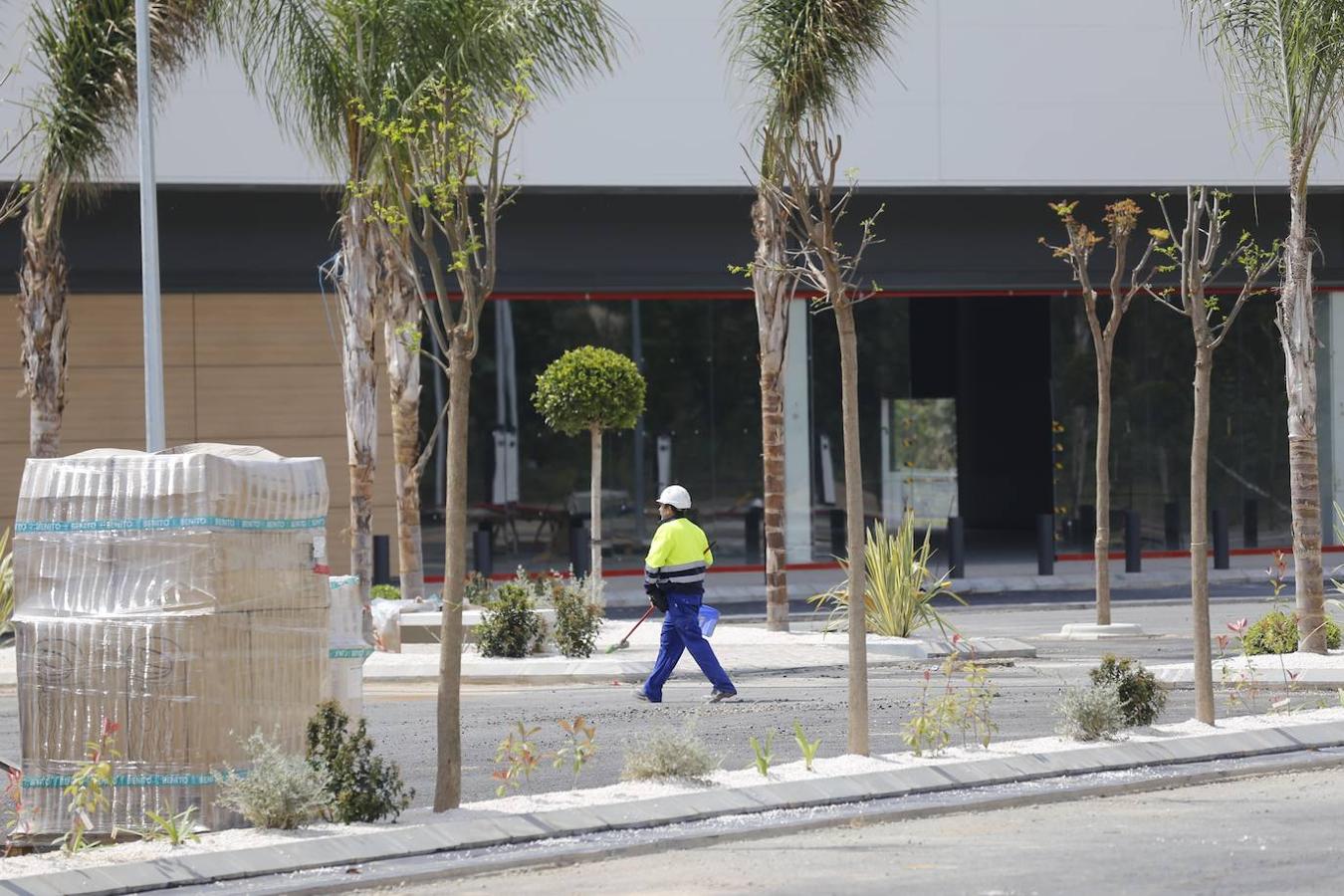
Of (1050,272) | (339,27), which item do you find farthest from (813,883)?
(1050,272)

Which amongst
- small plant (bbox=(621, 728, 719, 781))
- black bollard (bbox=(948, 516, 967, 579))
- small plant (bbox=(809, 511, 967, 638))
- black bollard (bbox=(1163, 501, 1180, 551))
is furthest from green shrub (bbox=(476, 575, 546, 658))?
black bollard (bbox=(1163, 501, 1180, 551))

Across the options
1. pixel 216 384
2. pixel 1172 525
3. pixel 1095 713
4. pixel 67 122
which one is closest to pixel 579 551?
pixel 216 384

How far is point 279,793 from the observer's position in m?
8.77

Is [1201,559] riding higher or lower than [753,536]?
higher

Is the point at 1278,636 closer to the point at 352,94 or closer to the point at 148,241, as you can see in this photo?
the point at 352,94

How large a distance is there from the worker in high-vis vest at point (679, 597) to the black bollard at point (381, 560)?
41.3 feet

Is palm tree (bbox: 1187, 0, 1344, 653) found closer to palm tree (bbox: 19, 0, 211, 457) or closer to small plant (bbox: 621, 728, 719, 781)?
small plant (bbox: 621, 728, 719, 781)

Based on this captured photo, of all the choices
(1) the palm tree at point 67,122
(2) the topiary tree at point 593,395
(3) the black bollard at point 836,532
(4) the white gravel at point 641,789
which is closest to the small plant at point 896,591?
(2) the topiary tree at point 593,395

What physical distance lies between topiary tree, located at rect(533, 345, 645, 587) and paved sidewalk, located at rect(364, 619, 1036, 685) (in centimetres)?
256

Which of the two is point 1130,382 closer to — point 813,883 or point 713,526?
point 713,526

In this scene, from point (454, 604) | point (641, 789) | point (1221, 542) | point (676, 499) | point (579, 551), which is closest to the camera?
point (454, 604)

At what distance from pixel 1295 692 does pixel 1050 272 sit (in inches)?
676

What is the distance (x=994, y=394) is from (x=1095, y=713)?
2611 centimetres

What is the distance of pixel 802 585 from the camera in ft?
96.1
